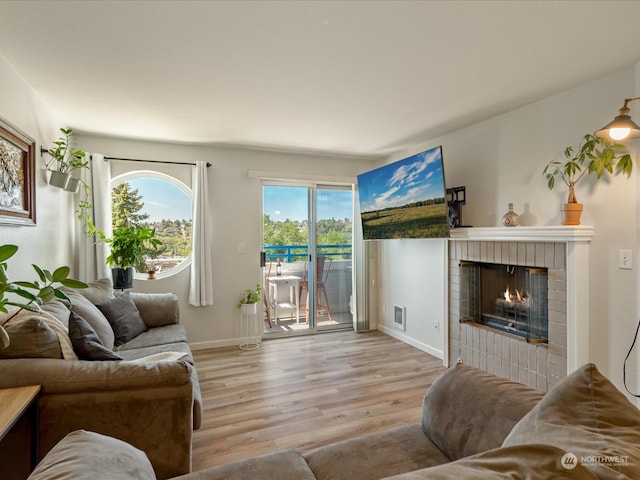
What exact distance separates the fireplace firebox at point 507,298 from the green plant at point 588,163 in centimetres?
72

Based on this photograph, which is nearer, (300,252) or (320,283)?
(300,252)

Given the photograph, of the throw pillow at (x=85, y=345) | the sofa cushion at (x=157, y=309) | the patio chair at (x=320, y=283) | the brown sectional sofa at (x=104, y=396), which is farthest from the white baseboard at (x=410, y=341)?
the throw pillow at (x=85, y=345)

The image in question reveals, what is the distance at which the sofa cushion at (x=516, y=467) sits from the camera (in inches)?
24.8

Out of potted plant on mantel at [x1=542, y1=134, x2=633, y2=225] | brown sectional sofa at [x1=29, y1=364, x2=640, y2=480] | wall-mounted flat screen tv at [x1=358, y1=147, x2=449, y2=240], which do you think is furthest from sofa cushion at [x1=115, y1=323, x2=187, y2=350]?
potted plant on mantel at [x1=542, y1=134, x2=633, y2=225]

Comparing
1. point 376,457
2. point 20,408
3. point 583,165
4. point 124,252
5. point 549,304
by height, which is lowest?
point 376,457

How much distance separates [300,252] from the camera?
4.59 meters

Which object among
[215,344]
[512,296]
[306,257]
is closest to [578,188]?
[512,296]

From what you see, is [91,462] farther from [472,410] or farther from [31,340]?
[472,410]

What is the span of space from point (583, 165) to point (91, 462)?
10.4 ft

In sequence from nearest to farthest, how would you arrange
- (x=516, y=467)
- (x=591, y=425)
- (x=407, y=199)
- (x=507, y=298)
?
(x=516, y=467) < (x=591, y=425) < (x=507, y=298) < (x=407, y=199)

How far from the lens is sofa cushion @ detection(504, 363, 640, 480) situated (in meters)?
0.66

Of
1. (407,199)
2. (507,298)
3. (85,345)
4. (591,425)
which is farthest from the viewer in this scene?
(407,199)

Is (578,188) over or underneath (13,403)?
over

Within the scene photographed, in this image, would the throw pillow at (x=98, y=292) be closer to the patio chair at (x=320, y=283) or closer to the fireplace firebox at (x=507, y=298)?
the patio chair at (x=320, y=283)
